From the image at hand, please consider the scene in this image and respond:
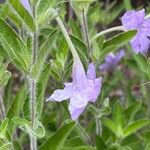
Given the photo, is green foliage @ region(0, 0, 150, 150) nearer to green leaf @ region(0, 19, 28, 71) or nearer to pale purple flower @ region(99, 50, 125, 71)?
green leaf @ region(0, 19, 28, 71)

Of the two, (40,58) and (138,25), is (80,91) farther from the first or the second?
(138,25)

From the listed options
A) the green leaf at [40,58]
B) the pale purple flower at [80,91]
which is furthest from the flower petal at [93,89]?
the green leaf at [40,58]

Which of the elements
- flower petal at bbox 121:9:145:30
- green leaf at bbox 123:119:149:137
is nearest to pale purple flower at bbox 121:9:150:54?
flower petal at bbox 121:9:145:30

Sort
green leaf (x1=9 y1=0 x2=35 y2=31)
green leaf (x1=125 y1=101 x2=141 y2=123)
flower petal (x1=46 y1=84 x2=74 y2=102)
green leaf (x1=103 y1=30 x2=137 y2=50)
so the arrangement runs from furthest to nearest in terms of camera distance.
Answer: green leaf (x1=125 y1=101 x2=141 y2=123)
green leaf (x1=103 y1=30 x2=137 y2=50)
flower petal (x1=46 y1=84 x2=74 y2=102)
green leaf (x1=9 y1=0 x2=35 y2=31)

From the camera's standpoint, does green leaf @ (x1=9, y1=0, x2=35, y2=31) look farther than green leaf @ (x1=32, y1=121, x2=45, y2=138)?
No

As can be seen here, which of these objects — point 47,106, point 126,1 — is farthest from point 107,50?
point 47,106

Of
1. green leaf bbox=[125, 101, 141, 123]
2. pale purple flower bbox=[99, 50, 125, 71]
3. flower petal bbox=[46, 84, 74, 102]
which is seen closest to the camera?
flower petal bbox=[46, 84, 74, 102]

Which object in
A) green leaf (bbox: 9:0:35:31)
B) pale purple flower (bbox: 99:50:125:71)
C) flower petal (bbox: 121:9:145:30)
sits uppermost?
green leaf (bbox: 9:0:35:31)
